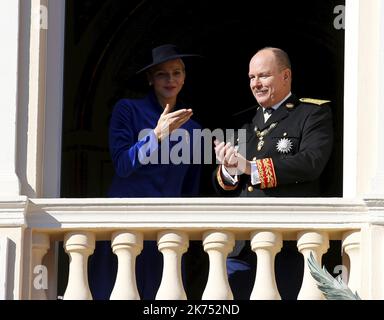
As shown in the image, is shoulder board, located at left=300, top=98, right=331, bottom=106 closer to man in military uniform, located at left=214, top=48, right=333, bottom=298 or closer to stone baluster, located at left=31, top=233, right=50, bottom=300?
man in military uniform, located at left=214, top=48, right=333, bottom=298

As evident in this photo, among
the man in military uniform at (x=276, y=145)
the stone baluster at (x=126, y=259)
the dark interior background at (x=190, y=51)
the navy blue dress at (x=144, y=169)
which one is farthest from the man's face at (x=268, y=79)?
the stone baluster at (x=126, y=259)

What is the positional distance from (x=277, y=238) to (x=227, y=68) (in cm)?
272

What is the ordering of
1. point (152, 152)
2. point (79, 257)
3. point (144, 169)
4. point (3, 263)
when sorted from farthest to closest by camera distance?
point (144, 169) < point (152, 152) < point (79, 257) < point (3, 263)

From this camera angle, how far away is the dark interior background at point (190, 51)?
1794 centimetres

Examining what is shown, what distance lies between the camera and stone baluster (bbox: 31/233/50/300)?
15977 millimetres

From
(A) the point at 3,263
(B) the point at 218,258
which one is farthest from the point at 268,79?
(A) the point at 3,263

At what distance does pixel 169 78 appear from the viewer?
56.7 feet

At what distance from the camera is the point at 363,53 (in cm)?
1622

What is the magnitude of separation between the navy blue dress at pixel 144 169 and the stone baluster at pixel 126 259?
0.57 metres

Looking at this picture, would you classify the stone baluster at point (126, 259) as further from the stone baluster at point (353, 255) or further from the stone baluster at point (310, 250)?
the stone baluster at point (353, 255)

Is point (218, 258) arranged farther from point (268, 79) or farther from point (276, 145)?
point (268, 79)

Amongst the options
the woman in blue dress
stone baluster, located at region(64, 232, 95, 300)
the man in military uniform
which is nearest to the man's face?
the man in military uniform

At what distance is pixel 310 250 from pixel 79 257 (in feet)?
4.35
